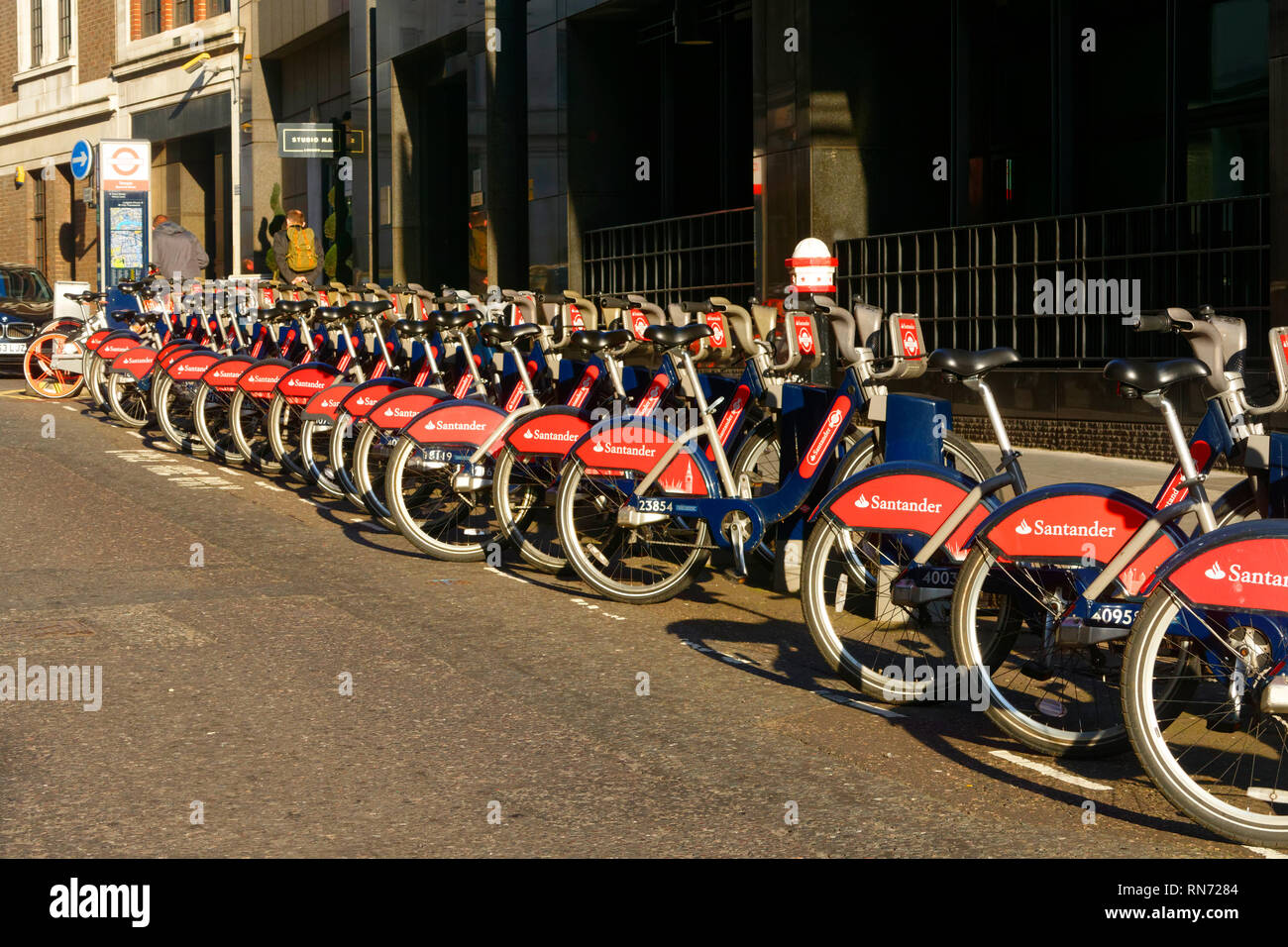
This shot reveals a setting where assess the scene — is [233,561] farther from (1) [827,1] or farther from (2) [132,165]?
(2) [132,165]

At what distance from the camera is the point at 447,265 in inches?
1091

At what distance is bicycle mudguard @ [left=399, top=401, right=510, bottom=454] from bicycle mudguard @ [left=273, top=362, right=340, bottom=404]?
258 centimetres

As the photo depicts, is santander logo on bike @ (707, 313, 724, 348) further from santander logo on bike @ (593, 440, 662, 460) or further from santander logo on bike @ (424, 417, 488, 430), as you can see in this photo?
santander logo on bike @ (424, 417, 488, 430)

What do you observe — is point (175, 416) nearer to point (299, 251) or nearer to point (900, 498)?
point (900, 498)

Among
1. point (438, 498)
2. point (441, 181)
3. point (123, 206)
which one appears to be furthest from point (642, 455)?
point (123, 206)

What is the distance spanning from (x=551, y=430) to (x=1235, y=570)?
4554mm

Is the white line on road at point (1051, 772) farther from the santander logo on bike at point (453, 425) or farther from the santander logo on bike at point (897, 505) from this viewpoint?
the santander logo on bike at point (453, 425)

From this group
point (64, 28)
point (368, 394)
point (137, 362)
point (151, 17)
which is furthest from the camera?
point (64, 28)

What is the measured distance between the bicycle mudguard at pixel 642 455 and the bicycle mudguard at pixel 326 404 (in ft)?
9.42

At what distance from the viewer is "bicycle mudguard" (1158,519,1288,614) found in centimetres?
438

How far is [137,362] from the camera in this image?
15.0m

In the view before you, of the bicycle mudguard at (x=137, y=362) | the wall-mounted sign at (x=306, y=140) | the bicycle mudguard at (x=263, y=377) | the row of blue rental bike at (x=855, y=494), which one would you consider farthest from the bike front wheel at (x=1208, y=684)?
the wall-mounted sign at (x=306, y=140)

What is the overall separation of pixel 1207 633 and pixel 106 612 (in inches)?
194

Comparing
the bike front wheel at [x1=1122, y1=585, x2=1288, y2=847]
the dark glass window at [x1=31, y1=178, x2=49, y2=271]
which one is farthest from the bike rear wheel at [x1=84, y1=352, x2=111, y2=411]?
the dark glass window at [x1=31, y1=178, x2=49, y2=271]
